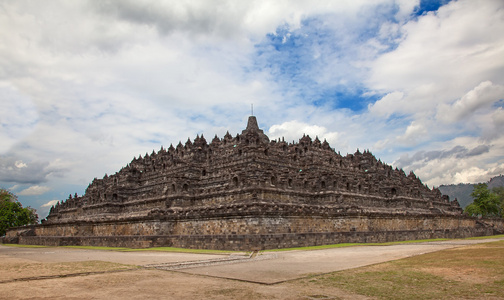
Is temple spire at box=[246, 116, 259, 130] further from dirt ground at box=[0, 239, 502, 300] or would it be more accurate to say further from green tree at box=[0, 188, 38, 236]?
green tree at box=[0, 188, 38, 236]

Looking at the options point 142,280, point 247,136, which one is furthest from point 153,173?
point 142,280

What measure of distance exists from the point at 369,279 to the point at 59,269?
44.0 ft

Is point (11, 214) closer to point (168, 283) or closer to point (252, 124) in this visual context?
point (252, 124)

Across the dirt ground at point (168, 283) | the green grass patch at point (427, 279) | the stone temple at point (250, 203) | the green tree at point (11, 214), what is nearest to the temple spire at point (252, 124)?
the stone temple at point (250, 203)

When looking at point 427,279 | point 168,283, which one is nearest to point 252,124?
point 168,283

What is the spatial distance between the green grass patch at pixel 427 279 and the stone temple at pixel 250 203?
15336 mm

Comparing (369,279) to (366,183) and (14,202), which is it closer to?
(366,183)

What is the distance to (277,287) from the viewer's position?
12.6m

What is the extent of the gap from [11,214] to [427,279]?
80845 millimetres

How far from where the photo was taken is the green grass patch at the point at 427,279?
11.2m

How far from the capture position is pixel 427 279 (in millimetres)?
13414

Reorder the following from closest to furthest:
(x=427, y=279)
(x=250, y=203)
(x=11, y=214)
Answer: (x=427, y=279), (x=250, y=203), (x=11, y=214)

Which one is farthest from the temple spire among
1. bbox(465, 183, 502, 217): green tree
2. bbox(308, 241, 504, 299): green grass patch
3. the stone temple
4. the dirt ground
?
bbox(465, 183, 502, 217): green tree

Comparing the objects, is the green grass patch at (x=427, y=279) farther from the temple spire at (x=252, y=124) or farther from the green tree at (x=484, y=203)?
the green tree at (x=484, y=203)
